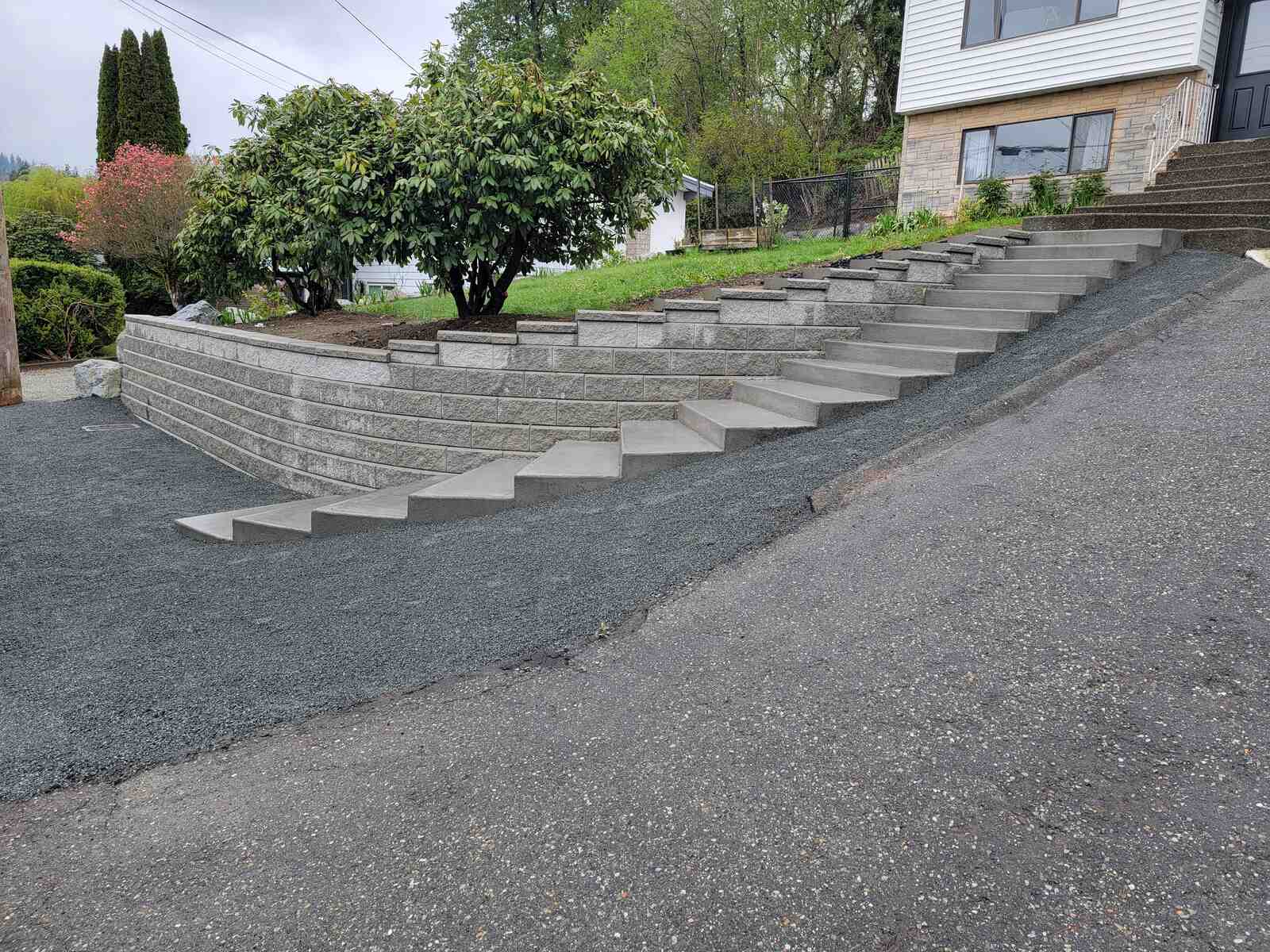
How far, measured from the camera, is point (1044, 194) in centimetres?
1188

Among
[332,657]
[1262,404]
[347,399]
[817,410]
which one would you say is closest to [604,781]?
[332,657]

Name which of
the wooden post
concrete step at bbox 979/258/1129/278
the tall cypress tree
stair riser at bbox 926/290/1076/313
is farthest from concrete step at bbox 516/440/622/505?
the tall cypress tree

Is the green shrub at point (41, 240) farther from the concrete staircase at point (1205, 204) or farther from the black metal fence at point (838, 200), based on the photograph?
the concrete staircase at point (1205, 204)

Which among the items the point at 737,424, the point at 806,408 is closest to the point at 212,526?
the point at 737,424

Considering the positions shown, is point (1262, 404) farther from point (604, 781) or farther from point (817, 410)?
point (604, 781)

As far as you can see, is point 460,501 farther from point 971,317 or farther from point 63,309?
point 63,309

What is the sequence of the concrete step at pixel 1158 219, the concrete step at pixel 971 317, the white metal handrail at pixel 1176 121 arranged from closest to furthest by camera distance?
the concrete step at pixel 971 317 → the concrete step at pixel 1158 219 → the white metal handrail at pixel 1176 121

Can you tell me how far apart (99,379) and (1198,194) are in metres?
15.3

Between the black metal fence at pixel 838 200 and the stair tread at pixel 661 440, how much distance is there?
1121cm

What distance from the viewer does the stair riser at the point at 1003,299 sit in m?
6.58

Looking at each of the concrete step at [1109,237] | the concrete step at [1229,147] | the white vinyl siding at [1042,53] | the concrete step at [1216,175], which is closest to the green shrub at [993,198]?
the white vinyl siding at [1042,53]

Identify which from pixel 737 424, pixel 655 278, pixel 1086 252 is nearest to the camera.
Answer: pixel 737 424

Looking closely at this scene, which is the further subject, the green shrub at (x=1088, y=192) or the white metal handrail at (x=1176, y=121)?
the green shrub at (x=1088, y=192)

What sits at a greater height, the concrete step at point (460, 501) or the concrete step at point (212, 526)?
the concrete step at point (460, 501)
